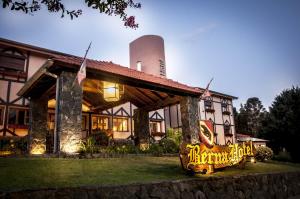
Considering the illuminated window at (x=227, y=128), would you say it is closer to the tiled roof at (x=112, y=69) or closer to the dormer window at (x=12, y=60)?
the tiled roof at (x=112, y=69)

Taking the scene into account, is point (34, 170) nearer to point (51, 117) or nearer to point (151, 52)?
point (51, 117)

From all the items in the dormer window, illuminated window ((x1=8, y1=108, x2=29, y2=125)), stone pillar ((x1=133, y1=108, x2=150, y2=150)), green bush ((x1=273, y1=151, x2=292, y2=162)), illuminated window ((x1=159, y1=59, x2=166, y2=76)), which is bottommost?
green bush ((x1=273, y1=151, x2=292, y2=162))

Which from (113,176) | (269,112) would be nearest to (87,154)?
(113,176)

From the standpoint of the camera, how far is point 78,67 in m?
11.6

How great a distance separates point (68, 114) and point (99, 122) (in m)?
12.8

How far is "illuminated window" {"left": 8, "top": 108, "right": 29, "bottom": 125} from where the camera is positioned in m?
18.8

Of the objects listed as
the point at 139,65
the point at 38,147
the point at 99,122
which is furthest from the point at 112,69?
the point at 139,65

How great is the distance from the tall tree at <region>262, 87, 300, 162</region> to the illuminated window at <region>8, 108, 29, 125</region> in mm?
22362

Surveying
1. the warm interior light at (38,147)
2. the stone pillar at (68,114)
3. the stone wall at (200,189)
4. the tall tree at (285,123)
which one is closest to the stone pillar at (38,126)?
the warm interior light at (38,147)

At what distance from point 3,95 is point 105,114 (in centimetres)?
875

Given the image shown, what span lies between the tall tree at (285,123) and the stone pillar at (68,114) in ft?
67.3

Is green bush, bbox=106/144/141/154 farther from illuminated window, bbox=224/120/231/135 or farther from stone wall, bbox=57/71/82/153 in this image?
illuminated window, bbox=224/120/231/135

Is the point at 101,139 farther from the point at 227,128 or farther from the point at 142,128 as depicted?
the point at 227,128

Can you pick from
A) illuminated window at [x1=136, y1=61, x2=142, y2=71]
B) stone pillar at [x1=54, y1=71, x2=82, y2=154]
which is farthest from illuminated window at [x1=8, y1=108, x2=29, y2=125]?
illuminated window at [x1=136, y1=61, x2=142, y2=71]
